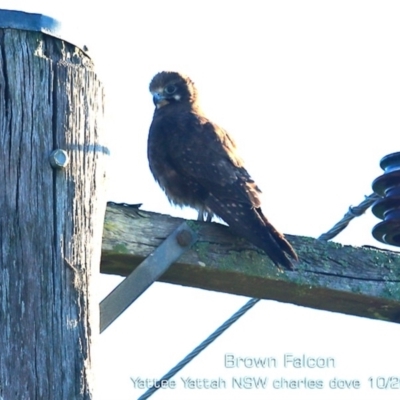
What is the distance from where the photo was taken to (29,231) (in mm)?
2885

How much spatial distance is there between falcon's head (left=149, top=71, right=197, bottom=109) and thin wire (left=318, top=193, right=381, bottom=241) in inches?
92.9

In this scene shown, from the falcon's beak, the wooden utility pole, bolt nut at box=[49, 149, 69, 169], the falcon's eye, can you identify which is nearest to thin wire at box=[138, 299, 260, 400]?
the wooden utility pole

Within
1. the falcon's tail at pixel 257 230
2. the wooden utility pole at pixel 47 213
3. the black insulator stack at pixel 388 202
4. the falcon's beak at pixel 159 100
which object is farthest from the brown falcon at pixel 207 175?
the wooden utility pole at pixel 47 213

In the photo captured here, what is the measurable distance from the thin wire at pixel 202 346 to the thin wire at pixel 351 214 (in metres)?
0.43

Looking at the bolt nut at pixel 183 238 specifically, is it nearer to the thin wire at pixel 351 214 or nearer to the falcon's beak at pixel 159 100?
the thin wire at pixel 351 214

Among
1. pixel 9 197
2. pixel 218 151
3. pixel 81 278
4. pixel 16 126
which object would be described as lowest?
pixel 81 278

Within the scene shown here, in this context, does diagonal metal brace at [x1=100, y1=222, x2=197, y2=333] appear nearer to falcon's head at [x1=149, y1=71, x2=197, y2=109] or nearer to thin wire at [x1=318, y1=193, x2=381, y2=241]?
thin wire at [x1=318, y1=193, x2=381, y2=241]

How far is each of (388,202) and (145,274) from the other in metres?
1.16

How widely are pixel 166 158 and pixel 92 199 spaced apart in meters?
2.48

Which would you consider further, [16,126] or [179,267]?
[179,267]

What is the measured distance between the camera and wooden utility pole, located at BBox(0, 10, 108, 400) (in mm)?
2783

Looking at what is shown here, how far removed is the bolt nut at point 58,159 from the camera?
292 cm

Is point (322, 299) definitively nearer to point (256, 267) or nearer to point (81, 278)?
point (256, 267)

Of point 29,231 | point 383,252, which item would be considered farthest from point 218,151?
point 29,231
